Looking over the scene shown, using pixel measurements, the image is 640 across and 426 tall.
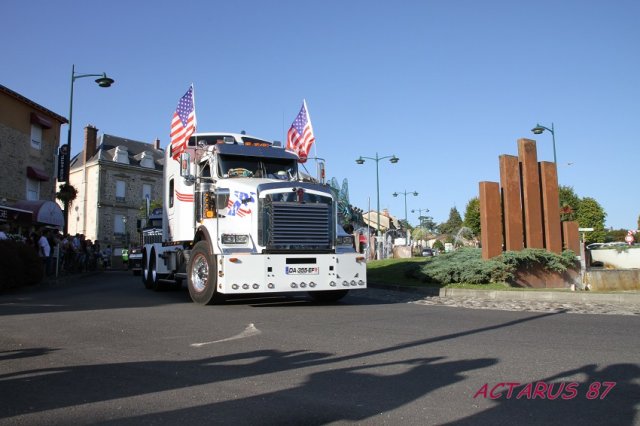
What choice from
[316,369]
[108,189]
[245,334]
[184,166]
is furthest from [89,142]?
[316,369]

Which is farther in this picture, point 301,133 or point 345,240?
point 301,133

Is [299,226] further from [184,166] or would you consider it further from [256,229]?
[184,166]

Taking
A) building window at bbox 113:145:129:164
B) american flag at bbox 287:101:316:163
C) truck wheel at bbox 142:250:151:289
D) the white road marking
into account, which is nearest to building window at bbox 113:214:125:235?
building window at bbox 113:145:129:164

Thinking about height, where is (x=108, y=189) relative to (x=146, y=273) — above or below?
above

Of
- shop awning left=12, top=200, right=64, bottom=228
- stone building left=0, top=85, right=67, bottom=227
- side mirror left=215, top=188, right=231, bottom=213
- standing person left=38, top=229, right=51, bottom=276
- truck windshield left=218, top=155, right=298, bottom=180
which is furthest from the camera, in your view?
stone building left=0, top=85, right=67, bottom=227

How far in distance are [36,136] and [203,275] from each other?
23601mm

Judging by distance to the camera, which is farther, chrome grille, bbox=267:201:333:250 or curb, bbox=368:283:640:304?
curb, bbox=368:283:640:304

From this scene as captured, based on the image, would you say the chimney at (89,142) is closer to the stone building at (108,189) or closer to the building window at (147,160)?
the stone building at (108,189)

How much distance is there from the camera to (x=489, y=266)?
608 inches

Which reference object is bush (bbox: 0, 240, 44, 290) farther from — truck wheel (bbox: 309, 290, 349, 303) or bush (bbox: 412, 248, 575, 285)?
bush (bbox: 412, 248, 575, 285)

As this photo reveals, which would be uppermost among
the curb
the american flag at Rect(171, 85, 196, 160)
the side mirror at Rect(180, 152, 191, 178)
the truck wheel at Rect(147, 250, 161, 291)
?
the american flag at Rect(171, 85, 196, 160)

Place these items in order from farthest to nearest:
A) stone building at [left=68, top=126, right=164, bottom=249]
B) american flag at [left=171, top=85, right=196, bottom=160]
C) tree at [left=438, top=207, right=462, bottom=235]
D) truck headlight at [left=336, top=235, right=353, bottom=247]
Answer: tree at [left=438, top=207, right=462, bottom=235], stone building at [left=68, top=126, right=164, bottom=249], american flag at [left=171, top=85, right=196, bottom=160], truck headlight at [left=336, top=235, right=353, bottom=247]

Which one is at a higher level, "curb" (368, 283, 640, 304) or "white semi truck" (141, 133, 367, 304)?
"white semi truck" (141, 133, 367, 304)

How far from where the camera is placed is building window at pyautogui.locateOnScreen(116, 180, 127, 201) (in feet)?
196
